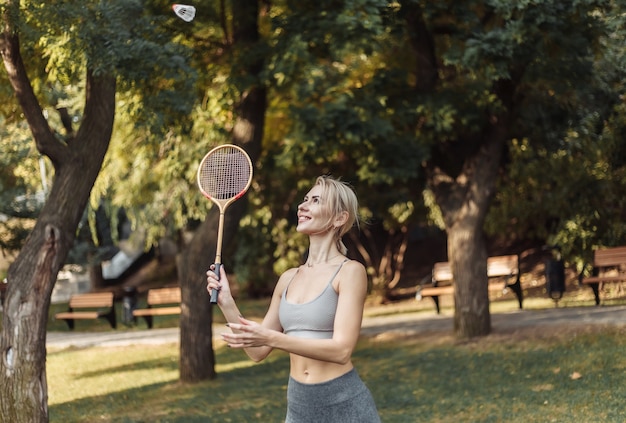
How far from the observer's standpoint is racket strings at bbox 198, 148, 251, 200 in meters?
5.00

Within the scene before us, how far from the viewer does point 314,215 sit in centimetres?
428

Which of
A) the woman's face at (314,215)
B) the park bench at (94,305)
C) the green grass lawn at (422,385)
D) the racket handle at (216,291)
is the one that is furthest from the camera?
the park bench at (94,305)

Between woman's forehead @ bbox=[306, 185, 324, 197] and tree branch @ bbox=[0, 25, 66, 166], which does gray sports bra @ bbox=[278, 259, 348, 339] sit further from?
tree branch @ bbox=[0, 25, 66, 166]

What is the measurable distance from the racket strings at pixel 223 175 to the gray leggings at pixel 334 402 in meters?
1.20

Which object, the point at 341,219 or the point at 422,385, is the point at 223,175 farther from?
the point at 422,385

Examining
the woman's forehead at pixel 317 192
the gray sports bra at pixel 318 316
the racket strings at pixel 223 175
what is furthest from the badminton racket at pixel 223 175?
the gray sports bra at pixel 318 316

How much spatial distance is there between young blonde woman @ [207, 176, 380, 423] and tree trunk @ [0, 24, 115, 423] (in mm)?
5843

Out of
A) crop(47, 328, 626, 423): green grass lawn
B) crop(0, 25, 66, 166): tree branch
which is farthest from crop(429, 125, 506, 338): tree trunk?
crop(0, 25, 66, 166): tree branch

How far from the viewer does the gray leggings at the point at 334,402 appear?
13.7 feet

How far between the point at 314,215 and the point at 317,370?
0.65 meters

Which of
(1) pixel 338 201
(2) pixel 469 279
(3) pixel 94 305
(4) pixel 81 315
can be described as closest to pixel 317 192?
(1) pixel 338 201

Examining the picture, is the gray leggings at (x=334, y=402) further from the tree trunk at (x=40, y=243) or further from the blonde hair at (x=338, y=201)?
the tree trunk at (x=40, y=243)

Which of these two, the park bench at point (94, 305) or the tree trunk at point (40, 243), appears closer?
the tree trunk at point (40, 243)

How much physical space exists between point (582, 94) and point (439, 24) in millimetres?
4079
